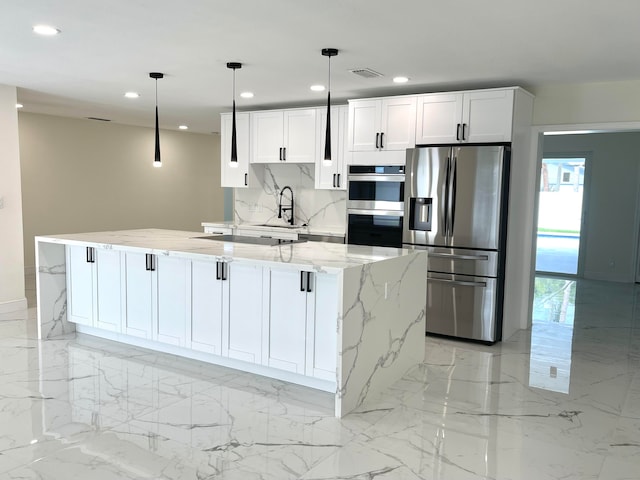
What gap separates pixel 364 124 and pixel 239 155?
6.28 ft

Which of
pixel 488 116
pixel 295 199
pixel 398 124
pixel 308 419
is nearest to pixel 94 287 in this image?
pixel 308 419

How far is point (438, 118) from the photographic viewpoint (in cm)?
510

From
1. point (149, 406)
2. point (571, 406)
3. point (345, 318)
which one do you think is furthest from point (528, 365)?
point (149, 406)

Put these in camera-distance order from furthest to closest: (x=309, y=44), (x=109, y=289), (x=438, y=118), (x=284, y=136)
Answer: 1. (x=284, y=136)
2. (x=438, y=118)
3. (x=109, y=289)
4. (x=309, y=44)

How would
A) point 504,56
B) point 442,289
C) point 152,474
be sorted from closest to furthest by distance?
point 152,474
point 504,56
point 442,289

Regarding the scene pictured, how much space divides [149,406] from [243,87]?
3316mm

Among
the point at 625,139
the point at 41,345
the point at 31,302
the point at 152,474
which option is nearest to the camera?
the point at 152,474

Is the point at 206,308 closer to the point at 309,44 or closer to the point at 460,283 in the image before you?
the point at 309,44

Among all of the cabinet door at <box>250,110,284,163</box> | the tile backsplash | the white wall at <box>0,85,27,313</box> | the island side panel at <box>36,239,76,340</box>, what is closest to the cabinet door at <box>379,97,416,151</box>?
the tile backsplash

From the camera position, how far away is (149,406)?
3.38 meters

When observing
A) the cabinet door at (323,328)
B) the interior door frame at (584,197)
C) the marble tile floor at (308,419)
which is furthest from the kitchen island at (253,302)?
the interior door frame at (584,197)

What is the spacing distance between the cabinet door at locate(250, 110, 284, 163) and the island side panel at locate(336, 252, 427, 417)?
2881 millimetres

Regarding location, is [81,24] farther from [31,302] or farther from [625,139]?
[625,139]

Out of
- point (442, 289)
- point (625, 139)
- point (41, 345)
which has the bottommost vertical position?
point (41, 345)
